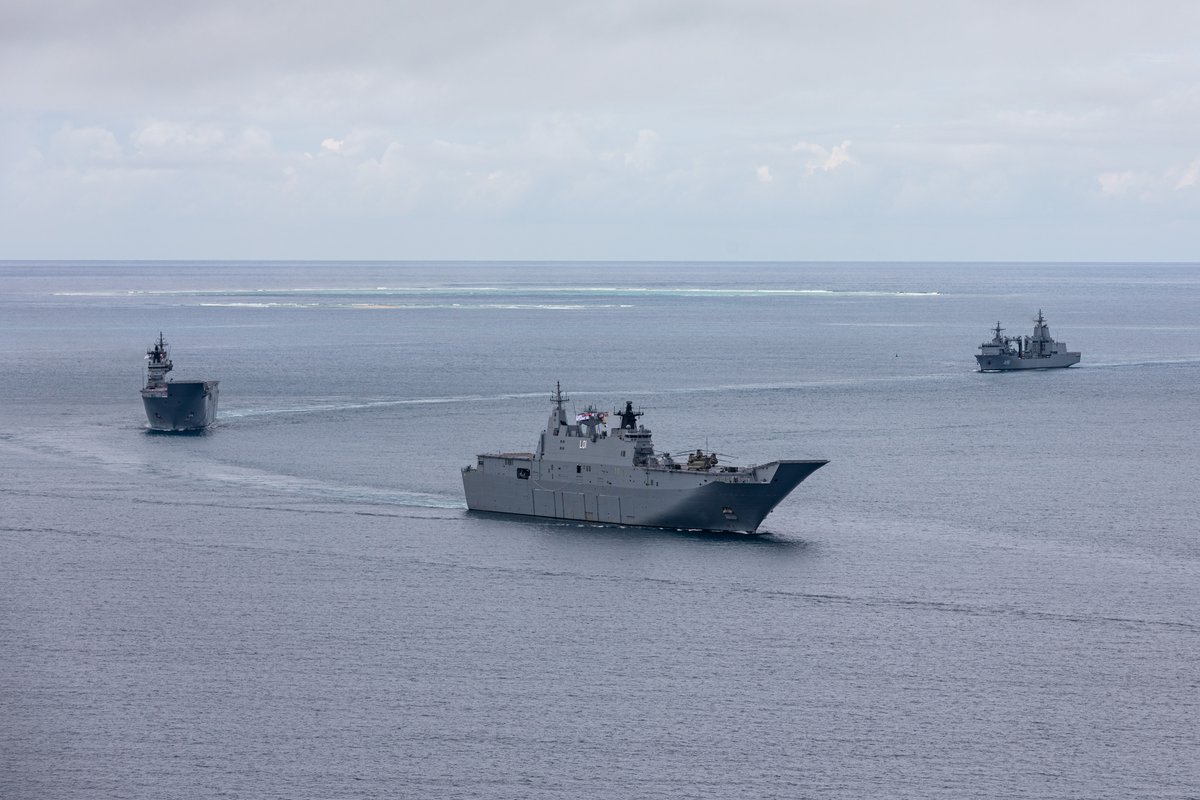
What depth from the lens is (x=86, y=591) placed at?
243 ft

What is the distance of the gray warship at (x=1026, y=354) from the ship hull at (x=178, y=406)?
101m

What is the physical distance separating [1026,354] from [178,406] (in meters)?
111

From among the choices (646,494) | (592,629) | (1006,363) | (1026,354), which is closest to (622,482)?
(646,494)

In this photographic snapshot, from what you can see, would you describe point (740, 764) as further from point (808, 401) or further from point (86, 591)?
point (808, 401)

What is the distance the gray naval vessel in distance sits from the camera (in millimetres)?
87750

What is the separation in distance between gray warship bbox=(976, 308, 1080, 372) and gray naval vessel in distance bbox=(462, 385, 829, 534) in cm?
10721

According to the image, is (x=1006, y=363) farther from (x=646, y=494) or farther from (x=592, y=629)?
(x=592, y=629)

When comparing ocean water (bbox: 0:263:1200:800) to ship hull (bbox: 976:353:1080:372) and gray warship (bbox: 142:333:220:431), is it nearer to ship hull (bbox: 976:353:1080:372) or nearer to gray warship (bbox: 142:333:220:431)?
gray warship (bbox: 142:333:220:431)

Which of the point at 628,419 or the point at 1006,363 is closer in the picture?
the point at 628,419

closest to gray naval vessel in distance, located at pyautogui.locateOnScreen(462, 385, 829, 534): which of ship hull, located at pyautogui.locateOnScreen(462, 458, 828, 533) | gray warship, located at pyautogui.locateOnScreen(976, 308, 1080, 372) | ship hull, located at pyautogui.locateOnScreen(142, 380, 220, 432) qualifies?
ship hull, located at pyautogui.locateOnScreen(462, 458, 828, 533)

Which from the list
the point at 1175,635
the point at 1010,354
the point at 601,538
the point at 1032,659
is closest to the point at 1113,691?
the point at 1032,659

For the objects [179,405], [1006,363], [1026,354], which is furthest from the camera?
[1026,354]

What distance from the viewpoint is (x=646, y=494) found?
A: 90.2 metres

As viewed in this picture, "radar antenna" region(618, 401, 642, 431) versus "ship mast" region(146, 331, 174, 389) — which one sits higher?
"ship mast" region(146, 331, 174, 389)
